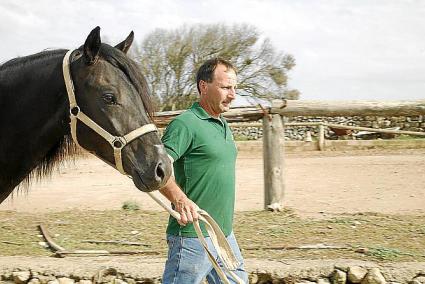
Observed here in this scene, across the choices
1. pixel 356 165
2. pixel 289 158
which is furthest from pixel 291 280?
pixel 289 158

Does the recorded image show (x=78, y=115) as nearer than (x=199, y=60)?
Yes

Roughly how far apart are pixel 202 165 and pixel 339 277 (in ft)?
6.65

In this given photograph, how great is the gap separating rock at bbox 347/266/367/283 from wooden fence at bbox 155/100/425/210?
5.88ft

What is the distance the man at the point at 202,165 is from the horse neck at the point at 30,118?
0.56m

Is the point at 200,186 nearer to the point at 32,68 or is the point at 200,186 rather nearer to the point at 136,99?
the point at 136,99

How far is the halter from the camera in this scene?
252 centimetres

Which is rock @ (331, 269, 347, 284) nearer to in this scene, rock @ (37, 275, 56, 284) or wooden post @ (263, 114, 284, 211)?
wooden post @ (263, 114, 284, 211)

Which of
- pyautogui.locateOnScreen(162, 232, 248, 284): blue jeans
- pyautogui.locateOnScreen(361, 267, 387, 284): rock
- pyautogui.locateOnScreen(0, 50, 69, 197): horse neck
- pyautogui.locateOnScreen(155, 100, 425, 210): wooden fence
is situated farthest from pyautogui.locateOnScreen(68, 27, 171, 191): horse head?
pyautogui.locateOnScreen(155, 100, 425, 210): wooden fence

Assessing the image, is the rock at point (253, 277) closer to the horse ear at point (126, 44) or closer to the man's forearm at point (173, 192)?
the man's forearm at point (173, 192)

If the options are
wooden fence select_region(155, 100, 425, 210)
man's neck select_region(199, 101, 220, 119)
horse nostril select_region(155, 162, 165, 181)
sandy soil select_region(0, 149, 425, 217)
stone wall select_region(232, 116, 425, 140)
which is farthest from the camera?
stone wall select_region(232, 116, 425, 140)

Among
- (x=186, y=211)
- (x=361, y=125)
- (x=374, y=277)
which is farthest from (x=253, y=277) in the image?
(x=361, y=125)

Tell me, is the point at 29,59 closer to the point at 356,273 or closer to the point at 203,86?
the point at 203,86

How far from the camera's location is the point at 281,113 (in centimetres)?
620

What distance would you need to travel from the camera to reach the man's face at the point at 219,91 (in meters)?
2.91
